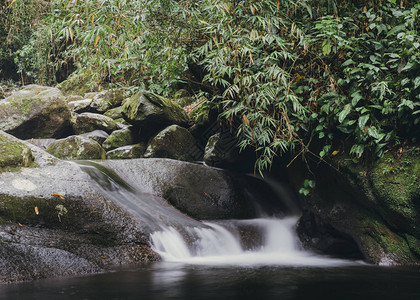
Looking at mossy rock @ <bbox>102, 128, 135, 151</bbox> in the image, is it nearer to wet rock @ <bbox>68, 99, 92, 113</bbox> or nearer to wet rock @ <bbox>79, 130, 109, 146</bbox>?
wet rock @ <bbox>79, 130, 109, 146</bbox>

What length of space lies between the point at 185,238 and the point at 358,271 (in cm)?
236

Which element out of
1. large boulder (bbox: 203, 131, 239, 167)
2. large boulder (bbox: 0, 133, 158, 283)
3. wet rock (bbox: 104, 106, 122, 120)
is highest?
wet rock (bbox: 104, 106, 122, 120)

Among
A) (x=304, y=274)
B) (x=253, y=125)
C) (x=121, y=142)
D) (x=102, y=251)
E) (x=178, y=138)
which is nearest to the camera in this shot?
(x=304, y=274)

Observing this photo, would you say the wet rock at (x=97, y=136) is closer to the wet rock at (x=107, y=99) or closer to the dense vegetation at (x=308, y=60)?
the wet rock at (x=107, y=99)

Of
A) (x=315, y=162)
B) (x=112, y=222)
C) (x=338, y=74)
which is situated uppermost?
(x=338, y=74)

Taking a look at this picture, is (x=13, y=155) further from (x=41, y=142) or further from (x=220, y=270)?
(x=41, y=142)

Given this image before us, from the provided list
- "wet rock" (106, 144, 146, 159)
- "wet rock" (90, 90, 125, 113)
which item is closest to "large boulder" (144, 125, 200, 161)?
"wet rock" (106, 144, 146, 159)

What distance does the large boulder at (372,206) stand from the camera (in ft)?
15.5

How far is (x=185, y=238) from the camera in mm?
5500

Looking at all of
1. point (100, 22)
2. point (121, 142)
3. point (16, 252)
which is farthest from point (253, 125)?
point (121, 142)

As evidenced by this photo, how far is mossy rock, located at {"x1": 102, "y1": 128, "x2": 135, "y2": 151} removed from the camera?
10047mm

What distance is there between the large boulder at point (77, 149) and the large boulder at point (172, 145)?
120cm

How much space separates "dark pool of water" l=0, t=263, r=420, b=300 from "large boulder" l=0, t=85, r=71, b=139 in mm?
7804

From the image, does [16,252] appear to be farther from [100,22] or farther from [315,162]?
[315,162]
